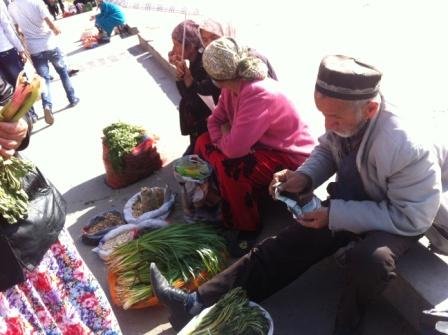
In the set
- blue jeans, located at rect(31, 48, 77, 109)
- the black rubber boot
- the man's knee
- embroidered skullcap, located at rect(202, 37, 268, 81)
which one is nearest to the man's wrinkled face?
the man's knee

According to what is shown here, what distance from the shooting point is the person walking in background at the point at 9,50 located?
527cm

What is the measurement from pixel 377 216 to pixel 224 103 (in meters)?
1.67

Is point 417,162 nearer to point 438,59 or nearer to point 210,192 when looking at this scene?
point 210,192

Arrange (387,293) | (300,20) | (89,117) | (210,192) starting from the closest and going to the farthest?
1. (387,293)
2. (210,192)
3. (89,117)
4. (300,20)

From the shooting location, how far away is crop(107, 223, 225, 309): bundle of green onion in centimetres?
295

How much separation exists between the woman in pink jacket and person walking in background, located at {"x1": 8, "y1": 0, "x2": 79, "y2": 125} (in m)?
3.53

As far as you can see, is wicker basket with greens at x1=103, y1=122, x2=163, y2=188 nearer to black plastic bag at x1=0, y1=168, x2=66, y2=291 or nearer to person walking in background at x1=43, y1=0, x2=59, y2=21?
black plastic bag at x1=0, y1=168, x2=66, y2=291

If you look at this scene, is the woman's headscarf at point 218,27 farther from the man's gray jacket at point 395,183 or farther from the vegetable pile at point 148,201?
the man's gray jacket at point 395,183

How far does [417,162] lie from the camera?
2.06 m

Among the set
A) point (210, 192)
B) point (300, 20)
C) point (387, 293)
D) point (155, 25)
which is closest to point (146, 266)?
point (210, 192)

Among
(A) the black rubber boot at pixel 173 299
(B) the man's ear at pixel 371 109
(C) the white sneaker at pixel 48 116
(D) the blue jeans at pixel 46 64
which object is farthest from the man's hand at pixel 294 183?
(D) the blue jeans at pixel 46 64

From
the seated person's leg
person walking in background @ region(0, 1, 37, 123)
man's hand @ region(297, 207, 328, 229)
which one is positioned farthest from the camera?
person walking in background @ region(0, 1, 37, 123)

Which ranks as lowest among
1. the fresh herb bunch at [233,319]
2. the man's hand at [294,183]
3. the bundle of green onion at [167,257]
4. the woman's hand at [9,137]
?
the bundle of green onion at [167,257]

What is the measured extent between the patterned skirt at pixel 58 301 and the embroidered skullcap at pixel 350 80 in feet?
4.35
